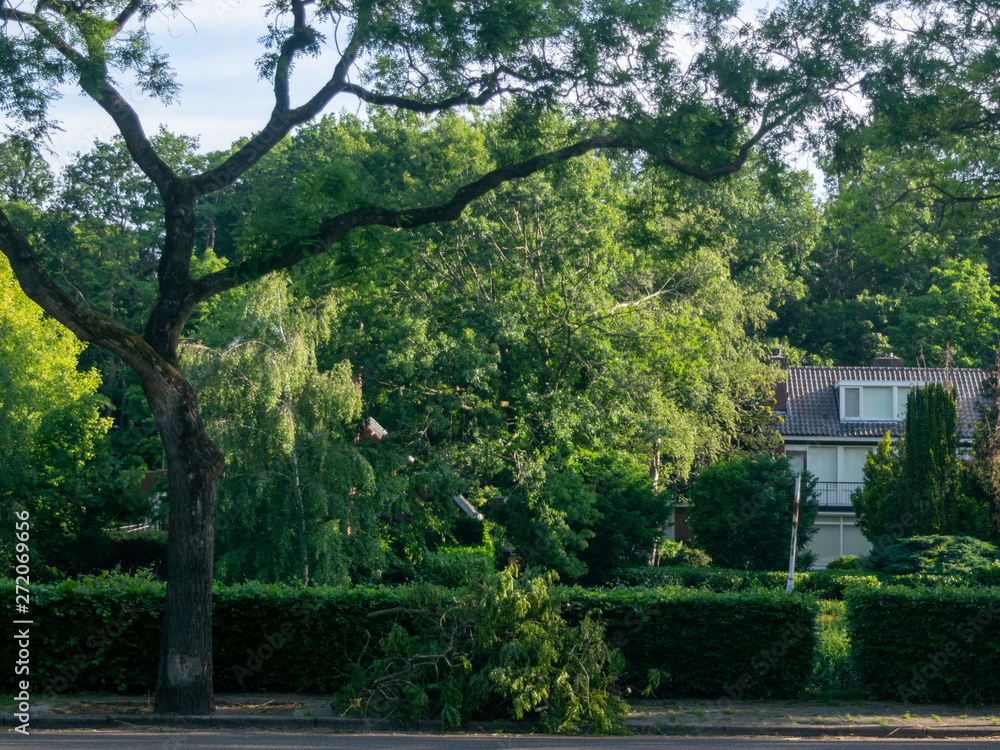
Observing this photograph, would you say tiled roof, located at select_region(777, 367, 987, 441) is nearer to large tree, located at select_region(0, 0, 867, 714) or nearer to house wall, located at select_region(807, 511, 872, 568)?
house wall, located at select_region(807, 511, 872, 568)

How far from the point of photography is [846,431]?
4141cm

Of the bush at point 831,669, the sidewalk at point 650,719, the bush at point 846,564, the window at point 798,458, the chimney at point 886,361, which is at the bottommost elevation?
the bush at point 846,564

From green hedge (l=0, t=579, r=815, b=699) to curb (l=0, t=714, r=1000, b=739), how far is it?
115cm

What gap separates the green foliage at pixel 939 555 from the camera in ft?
81.7

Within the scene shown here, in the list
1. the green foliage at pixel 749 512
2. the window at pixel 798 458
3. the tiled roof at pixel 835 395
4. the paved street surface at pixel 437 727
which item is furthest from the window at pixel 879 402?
the paved street surface at pixel 437 727

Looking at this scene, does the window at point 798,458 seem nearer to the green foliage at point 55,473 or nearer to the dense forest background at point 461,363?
the dense forest background at point 461,363

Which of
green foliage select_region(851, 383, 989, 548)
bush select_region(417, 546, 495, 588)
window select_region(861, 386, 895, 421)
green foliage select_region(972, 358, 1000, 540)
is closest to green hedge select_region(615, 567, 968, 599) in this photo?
green foliage select_region(851, 383, 989, 548)

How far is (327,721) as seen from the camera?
10.8 meters

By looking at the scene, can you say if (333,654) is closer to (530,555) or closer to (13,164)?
(13,164)

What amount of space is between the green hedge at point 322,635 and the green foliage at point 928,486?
1907cm

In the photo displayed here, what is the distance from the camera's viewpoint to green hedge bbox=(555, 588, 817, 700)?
12164 mm

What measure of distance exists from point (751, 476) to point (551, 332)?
833 centimetres

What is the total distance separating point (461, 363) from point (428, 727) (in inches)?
595

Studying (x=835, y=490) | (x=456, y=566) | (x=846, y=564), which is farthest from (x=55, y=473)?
(x=835, y=490)
